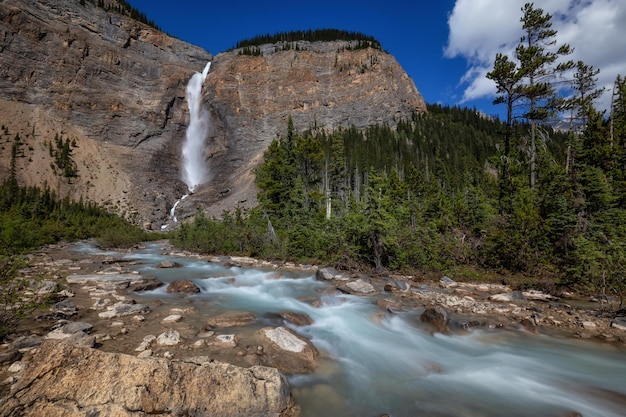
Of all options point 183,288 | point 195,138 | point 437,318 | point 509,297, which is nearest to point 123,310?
point 183,288

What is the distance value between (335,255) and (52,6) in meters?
93.5

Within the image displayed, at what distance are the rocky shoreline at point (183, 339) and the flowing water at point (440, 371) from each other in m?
0.46

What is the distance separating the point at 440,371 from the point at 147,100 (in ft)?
280

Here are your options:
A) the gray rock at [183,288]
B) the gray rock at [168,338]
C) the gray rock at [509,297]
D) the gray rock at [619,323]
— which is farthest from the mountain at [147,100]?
the gray rock at [619,323]

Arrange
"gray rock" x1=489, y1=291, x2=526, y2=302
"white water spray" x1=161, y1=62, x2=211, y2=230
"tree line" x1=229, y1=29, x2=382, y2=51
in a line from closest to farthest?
1. "gray rock" x1=489, y1=291, x2=526, y2=302
2. "white water spray" x1=161, y1=62, x2=211, y2=230
3. "tree line" x1=229, y1=29, x2=382, y2=51

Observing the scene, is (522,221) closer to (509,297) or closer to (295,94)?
(509,297)

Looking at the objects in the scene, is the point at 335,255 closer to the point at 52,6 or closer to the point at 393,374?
the point at 393,374

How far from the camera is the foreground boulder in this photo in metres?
3.02

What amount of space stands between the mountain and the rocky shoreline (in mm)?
35518

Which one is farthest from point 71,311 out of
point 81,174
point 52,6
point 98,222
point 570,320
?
point 52,6

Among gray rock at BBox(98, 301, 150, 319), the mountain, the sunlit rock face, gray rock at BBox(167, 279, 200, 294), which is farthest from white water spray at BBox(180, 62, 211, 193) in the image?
gray rock at BBox(98, 301, 150, 319)

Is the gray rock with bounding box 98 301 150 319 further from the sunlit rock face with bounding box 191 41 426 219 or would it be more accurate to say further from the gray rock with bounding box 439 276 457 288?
the sunlit rock face with bounding box 191 41 426 219

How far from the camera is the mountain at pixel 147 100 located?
55.8 m

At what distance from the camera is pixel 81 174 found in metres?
55.7
